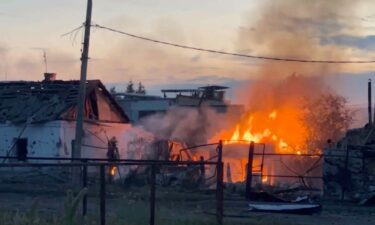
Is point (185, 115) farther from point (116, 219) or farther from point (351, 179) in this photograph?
point (116, 219)

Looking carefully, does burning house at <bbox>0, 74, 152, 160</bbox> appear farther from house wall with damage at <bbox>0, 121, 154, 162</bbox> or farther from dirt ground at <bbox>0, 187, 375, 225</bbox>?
dirt ground at <bbox>0, 187, 375, 225</bbox>

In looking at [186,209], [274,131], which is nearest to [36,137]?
[274,131]

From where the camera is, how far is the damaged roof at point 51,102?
4591 centimetres

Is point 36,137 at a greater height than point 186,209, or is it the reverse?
point 36,137

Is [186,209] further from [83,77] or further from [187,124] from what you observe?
[187,124]

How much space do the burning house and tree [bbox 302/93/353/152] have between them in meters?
20.4

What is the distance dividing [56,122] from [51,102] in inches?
72.6

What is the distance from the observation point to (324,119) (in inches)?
2726

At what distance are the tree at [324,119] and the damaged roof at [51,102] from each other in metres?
21.3

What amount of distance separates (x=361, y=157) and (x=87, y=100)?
20678 millimetres

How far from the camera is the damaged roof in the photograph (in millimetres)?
45906

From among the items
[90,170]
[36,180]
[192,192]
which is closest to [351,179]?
[192,192]

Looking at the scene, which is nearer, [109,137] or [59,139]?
[59,139]

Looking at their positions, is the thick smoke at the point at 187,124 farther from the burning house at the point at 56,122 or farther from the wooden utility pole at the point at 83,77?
the wooden utility pole at the point at 83,77
